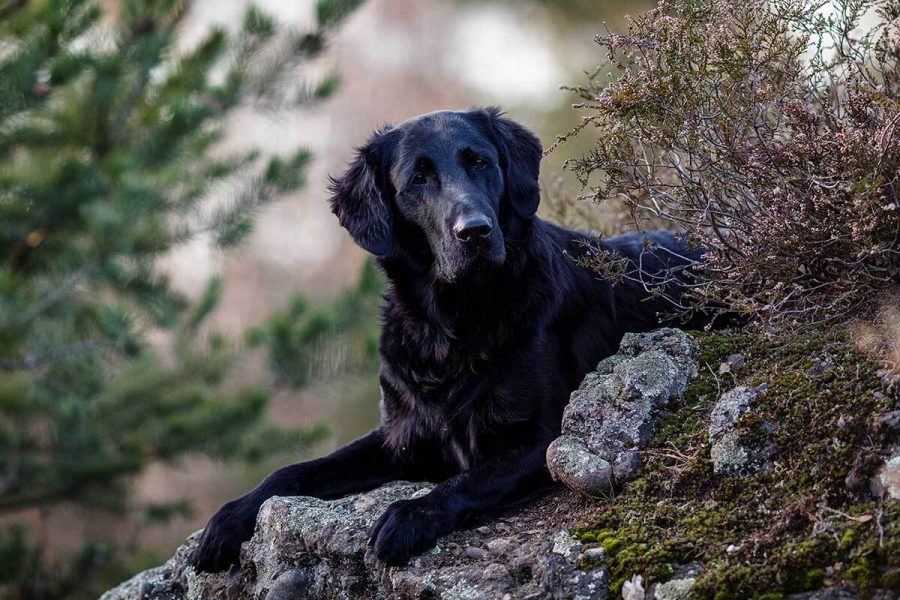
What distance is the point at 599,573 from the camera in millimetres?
2875

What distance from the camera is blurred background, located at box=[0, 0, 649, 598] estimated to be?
845cm

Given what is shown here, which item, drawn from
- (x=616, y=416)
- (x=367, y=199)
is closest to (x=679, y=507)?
(x=616, y=416)

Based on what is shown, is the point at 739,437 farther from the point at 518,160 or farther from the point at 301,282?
the point at 301,282

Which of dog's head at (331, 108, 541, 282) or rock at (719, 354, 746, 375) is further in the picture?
dog's head at (331, 108, 541, 282)

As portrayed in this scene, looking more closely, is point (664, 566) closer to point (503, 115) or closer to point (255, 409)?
point (503, 115)

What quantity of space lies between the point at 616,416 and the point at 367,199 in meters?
1.55

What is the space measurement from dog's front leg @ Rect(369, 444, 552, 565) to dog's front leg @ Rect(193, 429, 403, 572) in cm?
70

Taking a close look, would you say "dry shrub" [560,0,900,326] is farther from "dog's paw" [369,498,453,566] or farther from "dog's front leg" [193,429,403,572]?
"dog's front leg" [193,429,403,572]

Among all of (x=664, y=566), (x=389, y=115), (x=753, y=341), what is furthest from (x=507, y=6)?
(x=664, y=566)

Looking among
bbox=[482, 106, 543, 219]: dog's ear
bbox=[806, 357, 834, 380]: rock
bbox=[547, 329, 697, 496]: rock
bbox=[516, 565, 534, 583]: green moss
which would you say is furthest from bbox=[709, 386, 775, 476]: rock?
bbox=[482, 106, 543, 219]: dog's ear

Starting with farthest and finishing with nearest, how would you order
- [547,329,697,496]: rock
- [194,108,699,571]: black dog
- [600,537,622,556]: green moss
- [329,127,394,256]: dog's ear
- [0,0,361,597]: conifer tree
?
[0,0,361,597]: conifer tree
[329,127,394,256]: dog's ear
[194,108,699,571]: black dog
[547,329,697,496]: rock
[600,537,622,556]: green moss

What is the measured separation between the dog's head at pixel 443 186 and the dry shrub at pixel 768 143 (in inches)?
24.3

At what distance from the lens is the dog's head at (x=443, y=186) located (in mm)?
3961

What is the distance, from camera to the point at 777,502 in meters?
2.83
